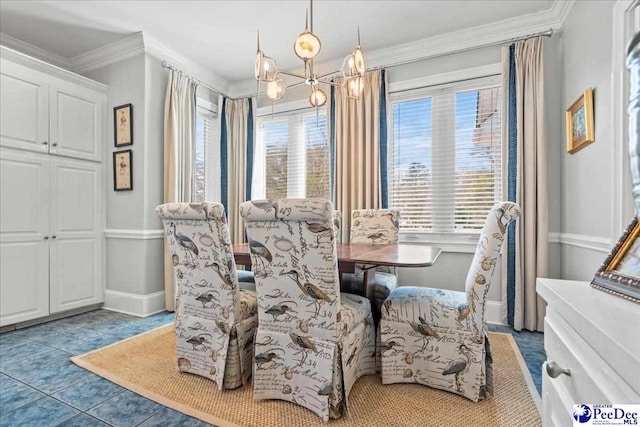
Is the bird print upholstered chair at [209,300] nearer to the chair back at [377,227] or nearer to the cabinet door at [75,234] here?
the chair back at [377,227]

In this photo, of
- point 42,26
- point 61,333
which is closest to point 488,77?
point 42,26

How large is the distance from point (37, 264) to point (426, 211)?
3.61 metres

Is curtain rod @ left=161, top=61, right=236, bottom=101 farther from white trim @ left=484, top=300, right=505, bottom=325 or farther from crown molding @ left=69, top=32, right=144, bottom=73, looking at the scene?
white trim @ left=484, top=300, right=505, bottom=325

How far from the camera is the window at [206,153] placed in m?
3.98

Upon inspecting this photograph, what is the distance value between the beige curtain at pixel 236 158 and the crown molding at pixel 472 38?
1268 millimetres

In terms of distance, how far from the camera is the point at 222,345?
5.69 feet

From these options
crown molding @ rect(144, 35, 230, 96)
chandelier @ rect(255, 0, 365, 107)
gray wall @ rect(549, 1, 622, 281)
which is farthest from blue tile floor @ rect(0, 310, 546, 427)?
crown molding @ rect(144, 35, 230, 96)

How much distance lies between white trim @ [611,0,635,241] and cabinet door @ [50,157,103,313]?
419cm

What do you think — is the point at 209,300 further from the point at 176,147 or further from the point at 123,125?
the point at 123,125

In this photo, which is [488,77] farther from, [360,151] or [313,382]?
[313,382]

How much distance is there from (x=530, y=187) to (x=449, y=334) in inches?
67.8

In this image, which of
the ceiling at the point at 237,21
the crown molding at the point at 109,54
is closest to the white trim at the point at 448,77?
the ceiling at the point at 237,21

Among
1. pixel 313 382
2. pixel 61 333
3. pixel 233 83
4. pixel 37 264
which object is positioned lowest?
pixel 61 333

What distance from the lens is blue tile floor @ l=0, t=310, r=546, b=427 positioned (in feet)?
4.92
